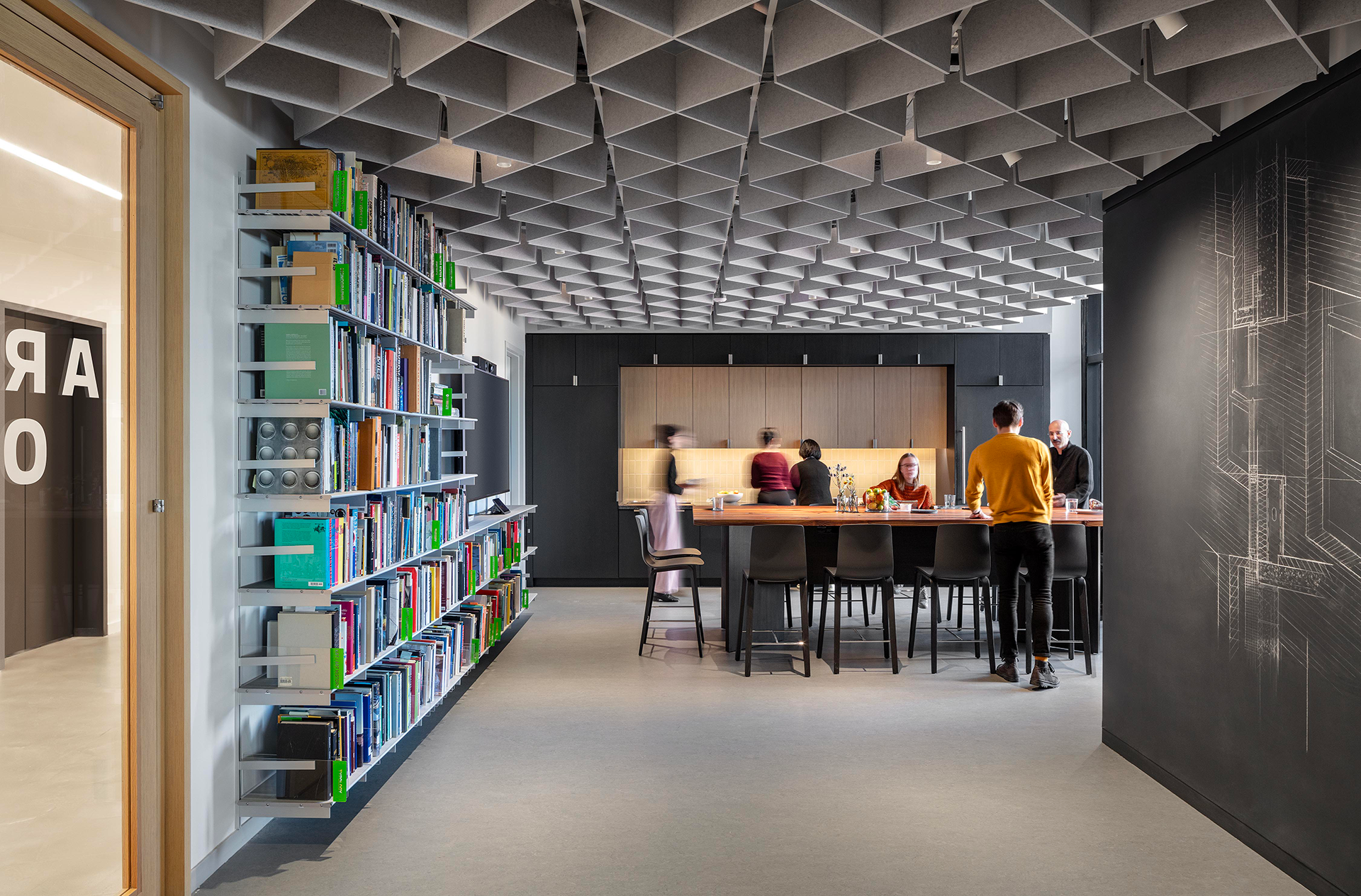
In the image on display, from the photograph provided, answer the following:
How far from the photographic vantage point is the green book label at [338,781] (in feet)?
10.5

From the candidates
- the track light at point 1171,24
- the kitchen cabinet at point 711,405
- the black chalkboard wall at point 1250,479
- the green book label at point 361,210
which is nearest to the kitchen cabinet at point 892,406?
the kitchen cabinet at point 711,405

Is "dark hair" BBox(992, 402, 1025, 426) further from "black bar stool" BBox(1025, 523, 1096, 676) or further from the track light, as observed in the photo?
the track light

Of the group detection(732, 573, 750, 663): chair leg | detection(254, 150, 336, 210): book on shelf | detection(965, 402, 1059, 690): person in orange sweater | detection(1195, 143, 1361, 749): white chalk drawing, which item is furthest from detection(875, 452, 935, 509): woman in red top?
detection(254, 150, 336, 210): book on shelf

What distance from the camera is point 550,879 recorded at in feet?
9.59

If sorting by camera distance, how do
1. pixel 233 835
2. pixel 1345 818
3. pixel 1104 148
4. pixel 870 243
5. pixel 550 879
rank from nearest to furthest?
pixel 1345 818
pixel 550 879
pixel 233 835
pixel 1104 148
pixel 870 243

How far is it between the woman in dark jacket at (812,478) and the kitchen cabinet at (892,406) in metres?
2.55

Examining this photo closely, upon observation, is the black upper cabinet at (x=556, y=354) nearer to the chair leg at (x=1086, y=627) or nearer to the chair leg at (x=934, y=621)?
the chair leg at (x=934, y=621)

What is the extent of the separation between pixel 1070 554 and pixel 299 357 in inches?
199

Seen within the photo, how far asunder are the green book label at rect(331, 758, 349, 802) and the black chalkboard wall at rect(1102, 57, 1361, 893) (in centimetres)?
348

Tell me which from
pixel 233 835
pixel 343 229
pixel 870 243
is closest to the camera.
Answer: pixel 233 835

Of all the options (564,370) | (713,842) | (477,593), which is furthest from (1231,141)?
(564,370)

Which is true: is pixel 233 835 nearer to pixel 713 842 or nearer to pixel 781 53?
pixel 713 842

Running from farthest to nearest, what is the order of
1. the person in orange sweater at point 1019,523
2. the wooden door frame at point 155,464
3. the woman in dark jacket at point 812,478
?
the woman in dark jacket at point 812,478 → the person in orange sweater at point 1019,523 → the wooden door frame at point 155,464

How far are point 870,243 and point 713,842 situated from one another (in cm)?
416
